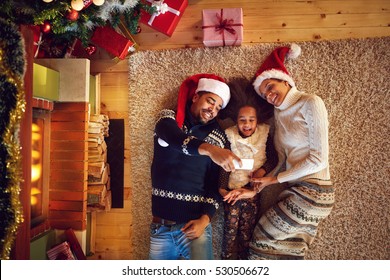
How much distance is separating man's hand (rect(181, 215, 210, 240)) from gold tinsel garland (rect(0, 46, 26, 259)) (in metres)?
0.81

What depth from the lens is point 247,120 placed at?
6.06 ft

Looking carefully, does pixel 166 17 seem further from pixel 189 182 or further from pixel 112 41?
pixel 189 182

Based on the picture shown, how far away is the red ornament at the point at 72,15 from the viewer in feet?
5.13

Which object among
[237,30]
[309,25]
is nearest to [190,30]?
[237,30]

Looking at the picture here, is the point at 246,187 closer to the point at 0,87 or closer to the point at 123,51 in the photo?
the point at 123,51

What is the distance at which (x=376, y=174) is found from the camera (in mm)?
1975

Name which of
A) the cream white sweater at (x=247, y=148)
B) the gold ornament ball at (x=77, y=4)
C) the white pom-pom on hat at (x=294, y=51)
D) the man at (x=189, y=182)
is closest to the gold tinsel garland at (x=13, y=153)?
the gold ornament ball at (x=77, y=4)

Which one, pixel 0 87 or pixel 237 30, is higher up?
pixel 237 30

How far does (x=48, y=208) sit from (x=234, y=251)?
1.07 meters

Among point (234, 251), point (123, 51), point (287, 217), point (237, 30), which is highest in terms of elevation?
point (237, 30)

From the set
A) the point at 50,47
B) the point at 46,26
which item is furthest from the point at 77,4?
the point at 50,47

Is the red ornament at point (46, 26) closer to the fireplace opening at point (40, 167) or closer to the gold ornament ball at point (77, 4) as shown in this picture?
the gold ornament ball at point (77, 4)

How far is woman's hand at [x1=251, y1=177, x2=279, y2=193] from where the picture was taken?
1.86m

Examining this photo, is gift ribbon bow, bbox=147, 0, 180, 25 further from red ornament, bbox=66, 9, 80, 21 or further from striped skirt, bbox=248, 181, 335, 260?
striped skirt, bbox=248, 181, 335, 260
